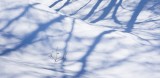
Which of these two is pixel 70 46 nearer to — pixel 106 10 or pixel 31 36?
pixel 31 36

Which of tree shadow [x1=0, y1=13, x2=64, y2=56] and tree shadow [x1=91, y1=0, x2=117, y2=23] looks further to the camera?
tree shadow [x1=91, y1=0, x2=117, y2=23]

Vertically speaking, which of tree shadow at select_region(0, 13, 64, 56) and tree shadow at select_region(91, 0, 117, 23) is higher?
tree shadow at select_region(91, 0, 117, 23)

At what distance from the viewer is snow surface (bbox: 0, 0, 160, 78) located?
10.1 feet

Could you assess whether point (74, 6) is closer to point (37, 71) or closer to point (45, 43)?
point (45, 43)

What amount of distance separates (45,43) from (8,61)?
91 cm

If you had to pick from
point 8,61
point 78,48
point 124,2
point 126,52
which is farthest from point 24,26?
point 124,2

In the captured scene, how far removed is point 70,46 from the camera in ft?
12.3

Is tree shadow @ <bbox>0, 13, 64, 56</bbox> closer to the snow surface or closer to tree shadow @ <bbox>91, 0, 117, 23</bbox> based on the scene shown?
the snow surface

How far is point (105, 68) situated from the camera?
3295mm

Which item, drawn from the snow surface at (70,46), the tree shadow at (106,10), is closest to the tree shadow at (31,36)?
the snow surface at (70,46)

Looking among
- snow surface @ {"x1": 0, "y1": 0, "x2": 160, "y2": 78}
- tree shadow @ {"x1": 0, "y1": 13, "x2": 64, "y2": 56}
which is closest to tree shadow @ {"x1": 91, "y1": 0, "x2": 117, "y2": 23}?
snow surface @ {"x1": 0, "y1": 0, "x2": 160, "y2": 78}

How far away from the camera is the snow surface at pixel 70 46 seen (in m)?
3.09

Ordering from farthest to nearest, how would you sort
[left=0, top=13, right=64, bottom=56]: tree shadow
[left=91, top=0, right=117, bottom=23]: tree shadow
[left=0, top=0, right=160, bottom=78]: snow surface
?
[left=91, top=0, right=117, bottom=23]: tree shadow < [left=0, top=13, right=64, bottom=56]: tree shadow < [left=0, top=0, right=160, bottom=78]: snow surface

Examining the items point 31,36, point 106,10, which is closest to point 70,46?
point 31,36
